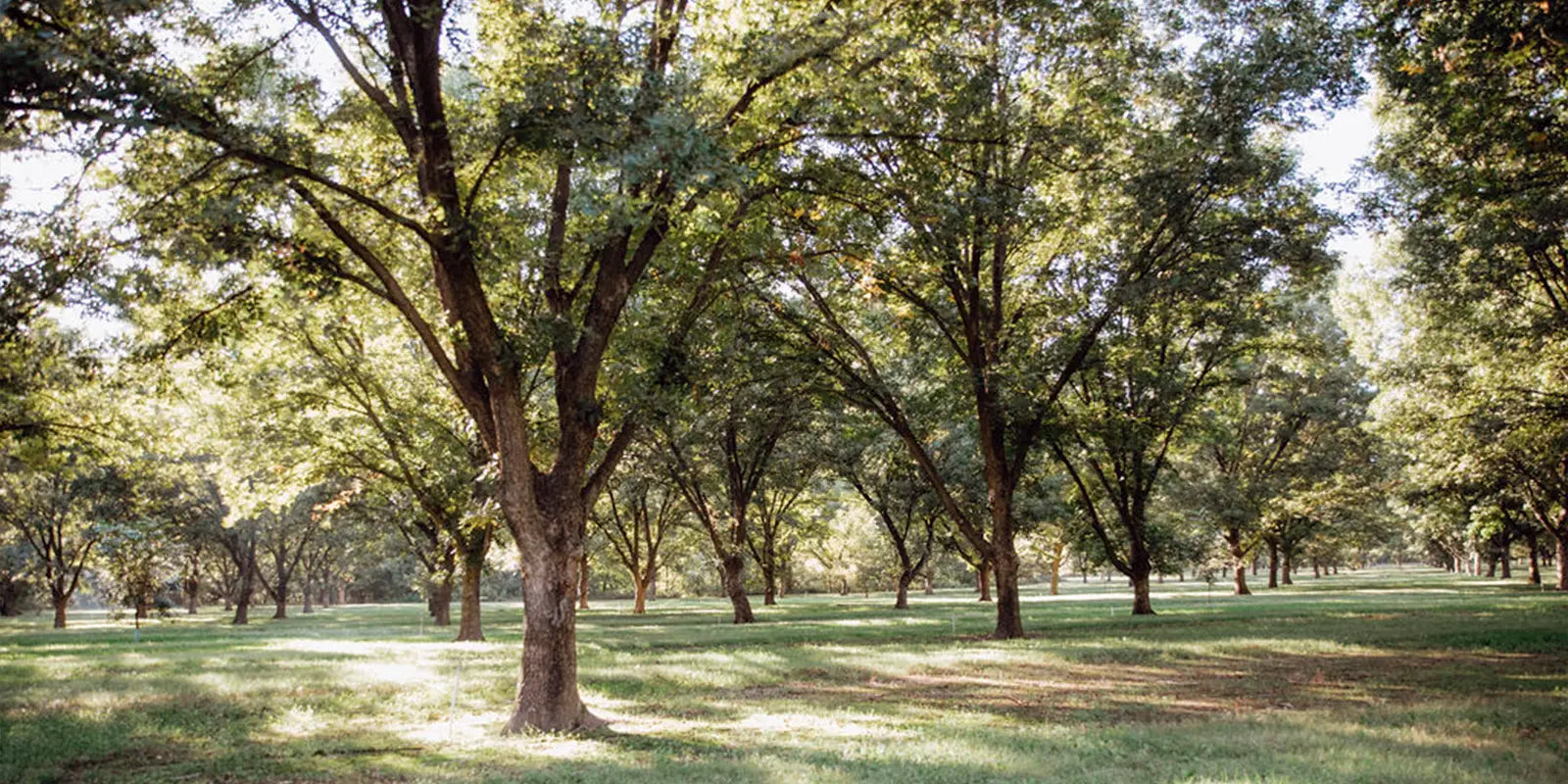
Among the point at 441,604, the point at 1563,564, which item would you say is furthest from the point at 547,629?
the point at 1563,564

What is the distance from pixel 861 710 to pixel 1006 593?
35.6 feet

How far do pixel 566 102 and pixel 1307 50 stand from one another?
12.3m

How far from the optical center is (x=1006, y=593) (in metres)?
22.0

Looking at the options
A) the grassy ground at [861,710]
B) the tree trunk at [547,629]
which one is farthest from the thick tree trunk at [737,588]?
the tree trunk at [547,629]

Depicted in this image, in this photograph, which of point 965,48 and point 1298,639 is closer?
point 965,48

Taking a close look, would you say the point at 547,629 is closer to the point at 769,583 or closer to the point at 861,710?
the point at 861,710

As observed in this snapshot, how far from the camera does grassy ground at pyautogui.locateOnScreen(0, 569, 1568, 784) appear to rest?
8.38 meters

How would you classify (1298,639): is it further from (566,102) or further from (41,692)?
(41,692)

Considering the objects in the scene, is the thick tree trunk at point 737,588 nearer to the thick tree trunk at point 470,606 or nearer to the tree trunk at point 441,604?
the thick tree trunk at point 470,606

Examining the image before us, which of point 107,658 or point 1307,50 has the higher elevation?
point 1307,50

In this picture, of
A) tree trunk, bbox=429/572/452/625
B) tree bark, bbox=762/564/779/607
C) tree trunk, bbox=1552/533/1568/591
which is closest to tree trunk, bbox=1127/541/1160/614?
tree bark, bbox=762/564/779/607

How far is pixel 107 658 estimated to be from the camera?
20734mm

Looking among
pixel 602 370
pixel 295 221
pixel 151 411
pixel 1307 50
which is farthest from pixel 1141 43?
pixel 151 411

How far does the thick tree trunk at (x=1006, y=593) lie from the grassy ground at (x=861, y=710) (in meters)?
1.00
